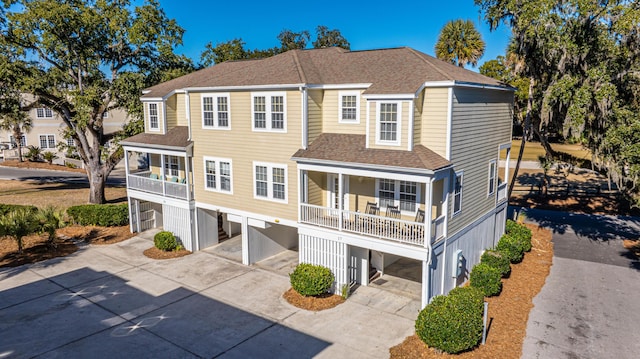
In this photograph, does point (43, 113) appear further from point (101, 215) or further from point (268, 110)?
point (268, 110)

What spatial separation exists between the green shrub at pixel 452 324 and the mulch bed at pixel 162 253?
1263cm

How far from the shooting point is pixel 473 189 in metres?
17.2

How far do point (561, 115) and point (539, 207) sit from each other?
37.2 ft

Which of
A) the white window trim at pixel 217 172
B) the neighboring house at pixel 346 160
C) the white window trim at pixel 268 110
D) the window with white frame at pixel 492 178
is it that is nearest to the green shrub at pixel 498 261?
the neighboring house at pixel 346 160

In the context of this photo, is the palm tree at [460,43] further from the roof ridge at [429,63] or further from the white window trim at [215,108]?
the white window trim at [215,108]

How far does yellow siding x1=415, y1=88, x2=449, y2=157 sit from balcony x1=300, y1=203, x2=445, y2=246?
252 cm

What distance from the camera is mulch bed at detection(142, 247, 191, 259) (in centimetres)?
2033

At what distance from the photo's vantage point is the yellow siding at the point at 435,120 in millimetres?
14484

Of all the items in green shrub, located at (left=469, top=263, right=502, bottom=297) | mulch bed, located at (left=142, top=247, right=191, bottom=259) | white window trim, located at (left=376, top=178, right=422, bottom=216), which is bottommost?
mulch bed, located at (left=142, top=247, right=191, bottom=259)

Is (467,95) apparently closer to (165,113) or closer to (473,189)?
(473,189)

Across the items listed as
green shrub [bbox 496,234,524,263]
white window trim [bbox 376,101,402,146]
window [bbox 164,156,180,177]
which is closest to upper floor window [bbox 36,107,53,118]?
window [bbox 164,156,180,177]

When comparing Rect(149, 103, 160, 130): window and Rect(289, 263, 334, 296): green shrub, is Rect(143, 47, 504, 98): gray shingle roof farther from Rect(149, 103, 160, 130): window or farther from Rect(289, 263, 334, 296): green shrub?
Rect(289, 263, 334, 296): green shrub

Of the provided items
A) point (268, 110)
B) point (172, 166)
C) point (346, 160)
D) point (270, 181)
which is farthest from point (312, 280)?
point (172, 166)

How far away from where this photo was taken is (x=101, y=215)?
25031 millimetres
